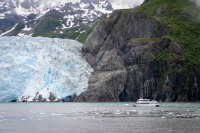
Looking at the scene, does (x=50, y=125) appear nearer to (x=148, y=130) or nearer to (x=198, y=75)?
(x=148, y=130)

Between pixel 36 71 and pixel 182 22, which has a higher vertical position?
pixel 182 22

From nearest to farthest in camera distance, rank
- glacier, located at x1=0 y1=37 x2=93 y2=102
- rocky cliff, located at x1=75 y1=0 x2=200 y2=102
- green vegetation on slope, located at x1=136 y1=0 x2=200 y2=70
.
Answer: glacier, located at x1=0 y1=37 x2=93 y2=102 < rocky cliff, located at x1=75 y1=0 x2=200 y2=102 < green vegetation on slope, located at x1=136 y1=0 x2=200 y2=70

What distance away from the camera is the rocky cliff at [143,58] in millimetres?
121188

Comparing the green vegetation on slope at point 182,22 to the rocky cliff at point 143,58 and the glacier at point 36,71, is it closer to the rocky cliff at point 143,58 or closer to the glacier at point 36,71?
the rocky cliff at point 143,58

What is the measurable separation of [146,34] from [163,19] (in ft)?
48.9

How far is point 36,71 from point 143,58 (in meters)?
31.1

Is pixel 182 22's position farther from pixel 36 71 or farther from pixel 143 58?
pixel 36 71

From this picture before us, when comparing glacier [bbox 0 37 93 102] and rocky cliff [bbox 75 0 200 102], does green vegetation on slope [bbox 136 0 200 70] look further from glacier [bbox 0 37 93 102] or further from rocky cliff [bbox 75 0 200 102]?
glacier [bbox 0 37 93 102]

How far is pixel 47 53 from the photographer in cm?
12394

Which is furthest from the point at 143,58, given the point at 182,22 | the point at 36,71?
the point at 182,22

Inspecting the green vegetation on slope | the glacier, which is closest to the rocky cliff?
the green vegetation on slope

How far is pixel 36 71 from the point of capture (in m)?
116

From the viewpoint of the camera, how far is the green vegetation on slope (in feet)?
431

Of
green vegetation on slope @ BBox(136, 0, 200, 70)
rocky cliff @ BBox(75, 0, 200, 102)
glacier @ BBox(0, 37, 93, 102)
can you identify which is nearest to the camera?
glacier @ BBox(0, 37, 93, 102)
